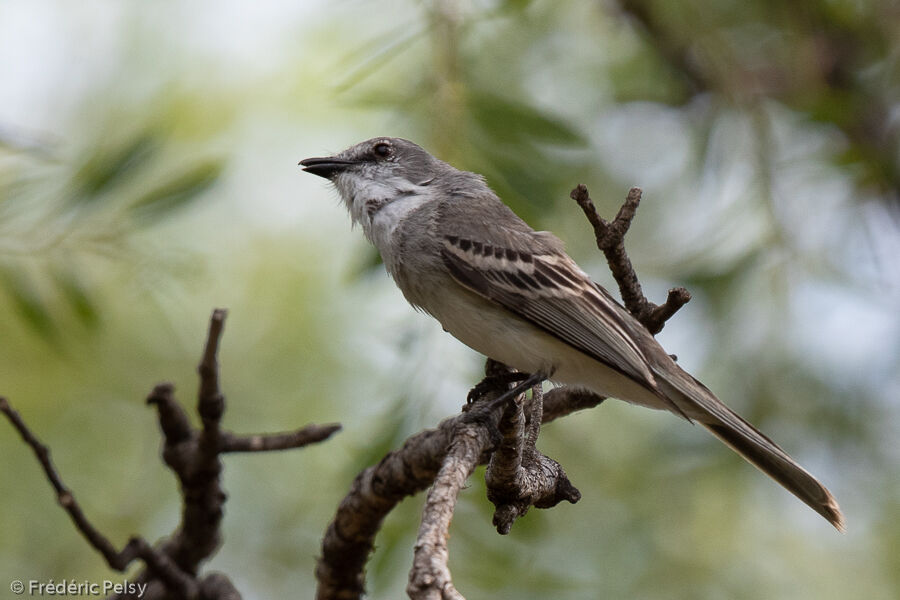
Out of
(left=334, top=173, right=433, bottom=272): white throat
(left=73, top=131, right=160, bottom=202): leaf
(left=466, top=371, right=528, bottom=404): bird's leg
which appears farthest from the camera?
(left=334, top=173, right=433, bottom=272): white throat

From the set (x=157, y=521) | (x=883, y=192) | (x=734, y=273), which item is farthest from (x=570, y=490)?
(x=157, y=521)

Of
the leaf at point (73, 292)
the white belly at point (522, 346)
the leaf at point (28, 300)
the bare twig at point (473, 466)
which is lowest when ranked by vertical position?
the leaf at point (28, 300)

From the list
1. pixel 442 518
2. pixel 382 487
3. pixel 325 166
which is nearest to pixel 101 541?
pixel 382 487

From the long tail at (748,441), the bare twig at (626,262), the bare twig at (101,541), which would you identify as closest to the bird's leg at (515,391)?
the bare twig at (626,262)

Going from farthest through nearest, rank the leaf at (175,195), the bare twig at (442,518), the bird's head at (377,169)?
the bird's head at (377,169)
the leaf at (175,195)
the bare twig at (442,518)

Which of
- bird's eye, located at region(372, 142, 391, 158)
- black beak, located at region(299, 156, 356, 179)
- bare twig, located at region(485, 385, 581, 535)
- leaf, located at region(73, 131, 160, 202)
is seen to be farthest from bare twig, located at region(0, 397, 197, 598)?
bird's eye, located at region(372, 142, 391, 158)

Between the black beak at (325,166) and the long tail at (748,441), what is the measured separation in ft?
7.21

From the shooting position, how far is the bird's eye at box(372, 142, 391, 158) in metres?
5.50

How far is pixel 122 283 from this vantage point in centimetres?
478

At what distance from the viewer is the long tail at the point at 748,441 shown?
14.3 ft

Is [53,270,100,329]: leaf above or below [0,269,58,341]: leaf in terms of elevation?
above

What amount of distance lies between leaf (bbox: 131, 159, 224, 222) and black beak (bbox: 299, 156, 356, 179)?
4.60ft

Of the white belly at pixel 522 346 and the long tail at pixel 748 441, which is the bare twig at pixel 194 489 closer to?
the white belly at pixel 522 346

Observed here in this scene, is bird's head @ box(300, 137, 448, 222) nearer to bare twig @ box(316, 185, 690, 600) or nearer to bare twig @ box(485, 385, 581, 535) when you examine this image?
bare twig @ box(316, 185, 690, 600)
